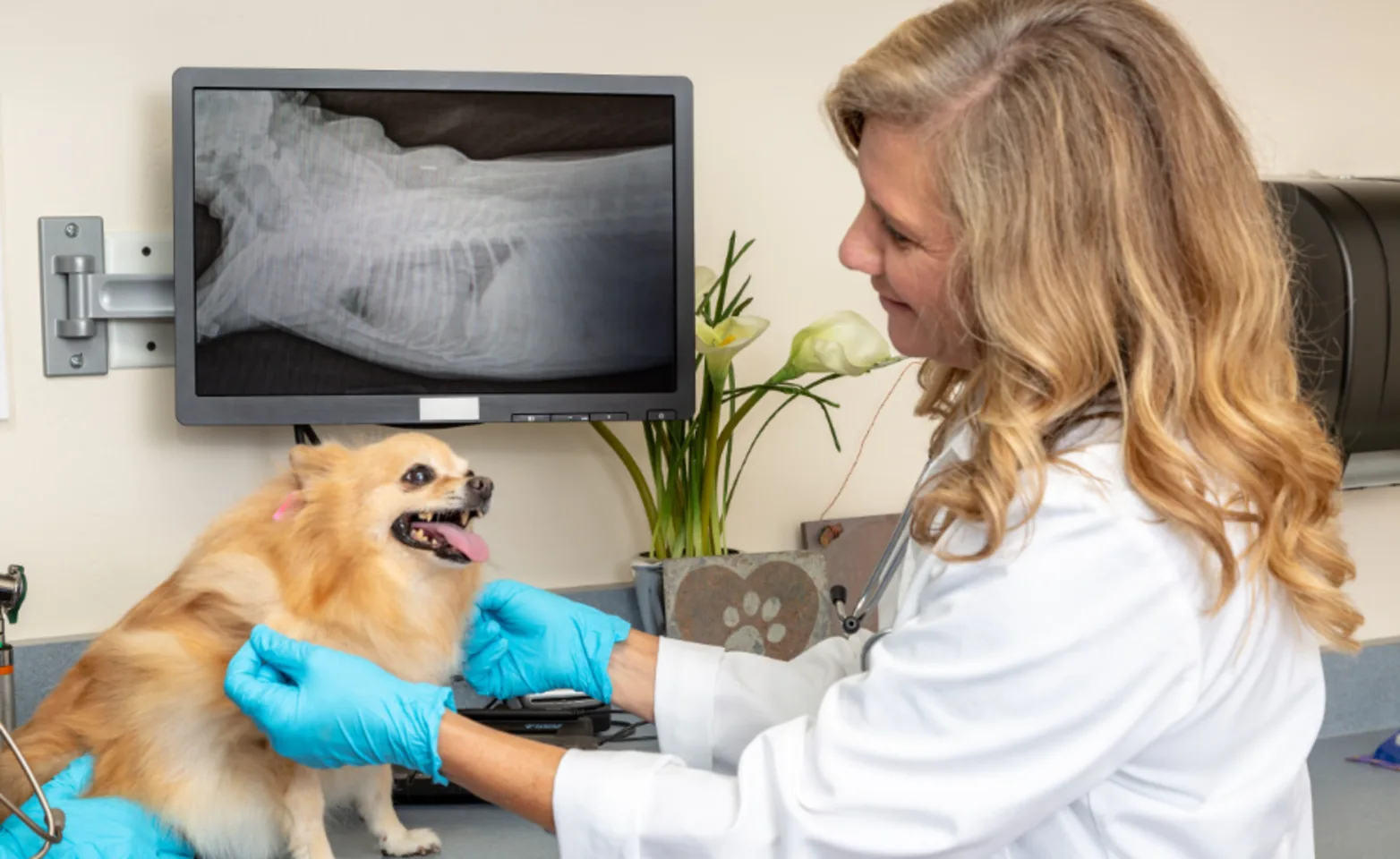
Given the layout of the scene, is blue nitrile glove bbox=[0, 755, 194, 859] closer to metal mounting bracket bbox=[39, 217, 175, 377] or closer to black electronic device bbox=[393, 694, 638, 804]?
black electronic device bbox=[393, 694, 638, 804]

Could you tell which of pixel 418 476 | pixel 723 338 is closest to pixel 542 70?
pixel 723 338

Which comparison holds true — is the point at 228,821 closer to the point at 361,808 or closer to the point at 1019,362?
the point at 361,808

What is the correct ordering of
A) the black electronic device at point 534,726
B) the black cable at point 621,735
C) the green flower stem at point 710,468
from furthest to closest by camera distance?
the green flower stem at point 710,468, the black cable at point 621,735, the black electronic device at point 534,726

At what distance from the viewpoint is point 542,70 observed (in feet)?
5.55

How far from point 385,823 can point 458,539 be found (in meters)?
0.32

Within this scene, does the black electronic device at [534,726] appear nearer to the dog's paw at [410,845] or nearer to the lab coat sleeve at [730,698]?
the dog's paw at [410,845]

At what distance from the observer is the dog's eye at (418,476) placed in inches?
45.4

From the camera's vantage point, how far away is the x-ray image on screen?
57.6 inches

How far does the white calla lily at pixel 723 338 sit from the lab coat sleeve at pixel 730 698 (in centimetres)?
50

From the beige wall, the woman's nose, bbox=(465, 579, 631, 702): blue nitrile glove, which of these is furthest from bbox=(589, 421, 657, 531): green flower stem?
the woman's nose

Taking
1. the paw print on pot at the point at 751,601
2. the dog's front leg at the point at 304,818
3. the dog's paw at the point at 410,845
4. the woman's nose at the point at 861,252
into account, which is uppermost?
the woman's nose at the point at 861,252

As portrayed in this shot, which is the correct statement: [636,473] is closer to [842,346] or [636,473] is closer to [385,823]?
[842,346]

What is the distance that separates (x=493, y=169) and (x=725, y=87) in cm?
40

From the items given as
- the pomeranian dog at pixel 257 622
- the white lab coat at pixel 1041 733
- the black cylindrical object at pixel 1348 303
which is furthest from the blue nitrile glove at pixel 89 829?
the black cylindrical object at pixel 1348 303
